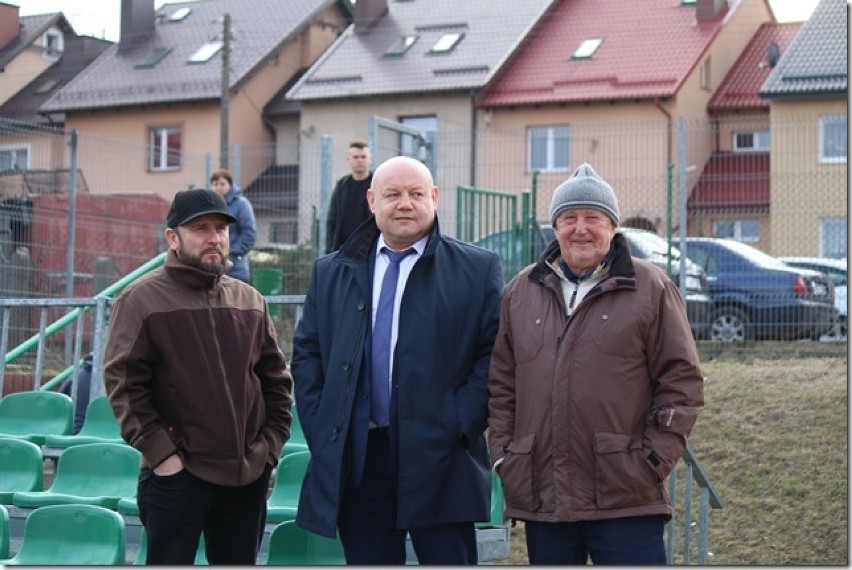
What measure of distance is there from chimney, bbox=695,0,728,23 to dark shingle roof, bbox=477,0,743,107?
5.6 inches

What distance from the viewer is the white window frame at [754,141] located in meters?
14.7

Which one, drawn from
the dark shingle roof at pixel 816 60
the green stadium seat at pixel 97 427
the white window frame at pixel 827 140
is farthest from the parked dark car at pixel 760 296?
the dark shingle roof at pixel 816 60

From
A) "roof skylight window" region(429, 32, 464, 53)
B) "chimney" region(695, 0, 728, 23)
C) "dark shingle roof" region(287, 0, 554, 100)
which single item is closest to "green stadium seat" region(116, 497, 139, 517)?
"dark shingle roof" region(287, 0, 554, 100)

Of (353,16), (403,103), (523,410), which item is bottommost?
(523,410)

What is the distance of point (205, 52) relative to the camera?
120 feet

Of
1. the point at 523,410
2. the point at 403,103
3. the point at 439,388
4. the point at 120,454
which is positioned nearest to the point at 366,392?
the point at 439,388

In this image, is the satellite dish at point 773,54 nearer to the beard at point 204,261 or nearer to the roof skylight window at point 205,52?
the roof skylight window at point 205,52

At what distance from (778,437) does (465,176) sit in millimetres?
6458

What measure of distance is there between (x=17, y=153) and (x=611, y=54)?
1889 centimetres

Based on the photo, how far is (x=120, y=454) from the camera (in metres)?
6.92

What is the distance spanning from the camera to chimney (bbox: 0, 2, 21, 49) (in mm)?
14719

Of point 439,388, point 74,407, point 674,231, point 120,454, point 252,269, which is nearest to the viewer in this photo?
point 439,388

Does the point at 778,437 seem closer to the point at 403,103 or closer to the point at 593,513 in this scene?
the point at 593,513

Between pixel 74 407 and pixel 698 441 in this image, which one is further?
pixel 698 441
